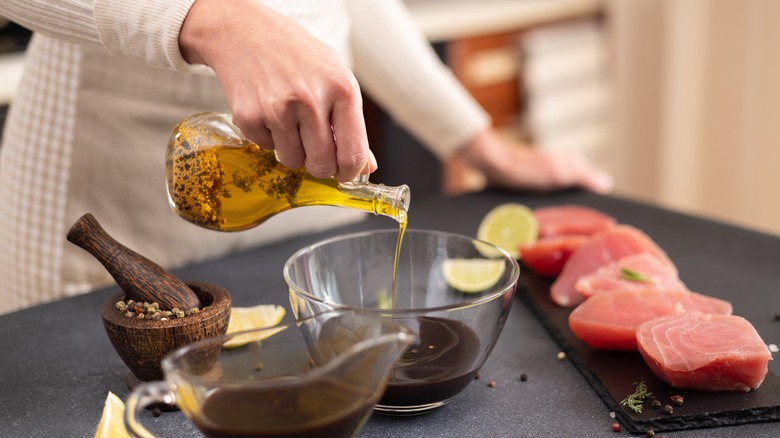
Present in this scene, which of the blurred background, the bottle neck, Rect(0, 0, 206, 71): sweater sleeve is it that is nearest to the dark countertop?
the bottle neck

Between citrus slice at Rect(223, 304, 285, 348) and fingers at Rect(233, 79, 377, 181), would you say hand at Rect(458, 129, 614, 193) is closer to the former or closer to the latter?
citrus slice at Rect(223, 304, 285, 348)

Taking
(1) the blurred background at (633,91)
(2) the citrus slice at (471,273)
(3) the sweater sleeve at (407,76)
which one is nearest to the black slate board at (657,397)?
(2) the citrus slice at (471,273)

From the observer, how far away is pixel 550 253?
1348 mm

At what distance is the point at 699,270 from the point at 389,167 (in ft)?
5.78

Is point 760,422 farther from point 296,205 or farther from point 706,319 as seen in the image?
point 296,205

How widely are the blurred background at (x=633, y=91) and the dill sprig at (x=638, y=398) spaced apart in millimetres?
1929

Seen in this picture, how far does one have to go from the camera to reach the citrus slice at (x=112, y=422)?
87 cm

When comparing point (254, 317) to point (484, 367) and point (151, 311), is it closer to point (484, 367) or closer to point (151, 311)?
point (151, 311)

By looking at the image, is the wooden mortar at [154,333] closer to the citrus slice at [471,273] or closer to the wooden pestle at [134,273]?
the wooden pestle at [134,273]

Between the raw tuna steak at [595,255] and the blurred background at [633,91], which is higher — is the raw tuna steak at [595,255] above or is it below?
above

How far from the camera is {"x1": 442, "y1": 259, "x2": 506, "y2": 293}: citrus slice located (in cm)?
116

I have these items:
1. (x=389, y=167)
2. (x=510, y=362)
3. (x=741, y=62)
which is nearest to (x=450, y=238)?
(x=510, y=362)

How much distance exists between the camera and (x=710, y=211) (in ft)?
10.8

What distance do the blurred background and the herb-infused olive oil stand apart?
6.18ft
